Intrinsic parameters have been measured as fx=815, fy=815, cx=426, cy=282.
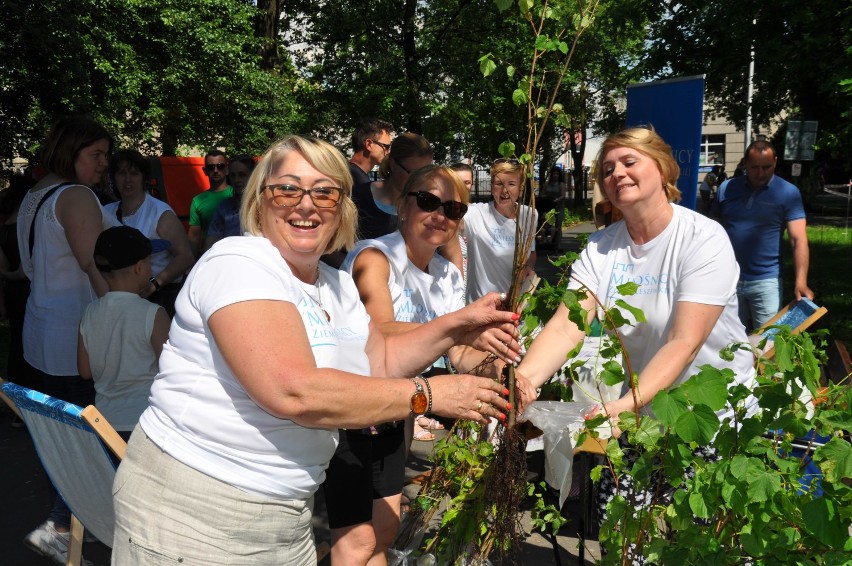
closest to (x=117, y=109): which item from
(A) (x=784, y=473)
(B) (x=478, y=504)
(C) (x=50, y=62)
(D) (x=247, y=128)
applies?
(D) (x=247, y=128)

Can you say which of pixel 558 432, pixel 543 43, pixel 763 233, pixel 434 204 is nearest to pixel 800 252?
pixel 763 233

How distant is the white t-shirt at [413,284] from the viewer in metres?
3.15

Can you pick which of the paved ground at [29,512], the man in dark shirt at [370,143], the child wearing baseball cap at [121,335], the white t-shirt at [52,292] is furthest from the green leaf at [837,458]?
the man in dark shirt at [370,143]

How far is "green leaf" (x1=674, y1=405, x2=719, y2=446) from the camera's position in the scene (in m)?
1.67

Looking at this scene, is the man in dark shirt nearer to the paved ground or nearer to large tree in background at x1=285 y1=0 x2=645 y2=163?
the paved ground

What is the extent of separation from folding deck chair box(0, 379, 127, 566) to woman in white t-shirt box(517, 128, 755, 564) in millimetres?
1430

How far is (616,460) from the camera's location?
2182 mm

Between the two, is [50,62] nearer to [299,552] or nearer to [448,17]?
[299,552]

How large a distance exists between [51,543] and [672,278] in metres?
2.95

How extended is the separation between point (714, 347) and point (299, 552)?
1626 mm

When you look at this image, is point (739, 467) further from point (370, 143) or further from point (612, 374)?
point (370, 143)

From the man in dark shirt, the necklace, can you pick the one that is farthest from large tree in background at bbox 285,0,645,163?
the necklace

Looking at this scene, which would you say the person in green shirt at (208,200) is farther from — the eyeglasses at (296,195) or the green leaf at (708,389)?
the green leaf at (708,389)

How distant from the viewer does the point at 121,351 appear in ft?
10.8
